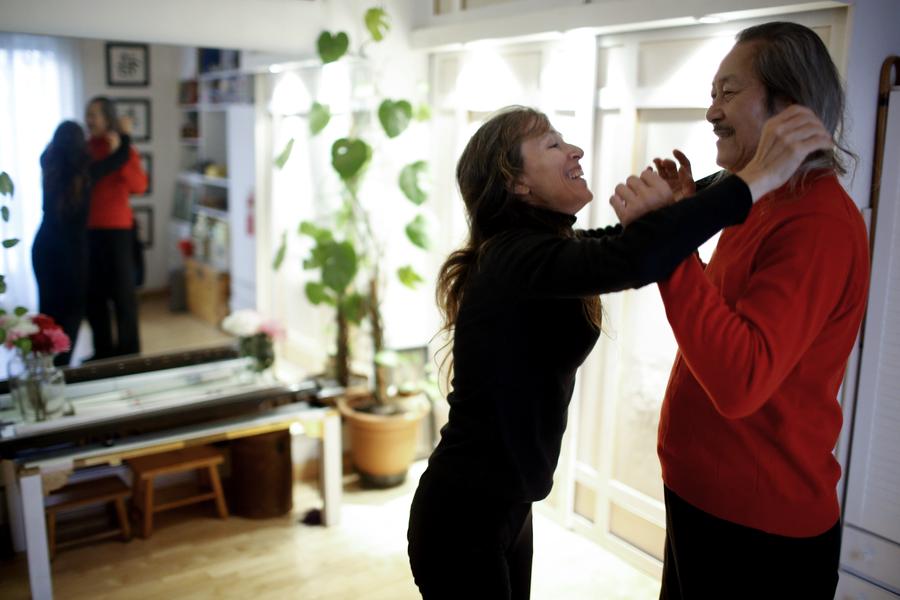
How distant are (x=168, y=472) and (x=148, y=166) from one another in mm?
1229

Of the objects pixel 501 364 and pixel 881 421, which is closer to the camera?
pixel 501 364

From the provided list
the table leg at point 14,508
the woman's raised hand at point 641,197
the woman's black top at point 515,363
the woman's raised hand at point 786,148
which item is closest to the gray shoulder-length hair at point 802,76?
the woman's raised hand at point 786,148

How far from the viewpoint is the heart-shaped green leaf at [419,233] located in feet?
11.3

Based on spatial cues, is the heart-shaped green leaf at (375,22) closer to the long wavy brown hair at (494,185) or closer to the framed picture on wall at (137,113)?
the framed picture on wall at (137,113)

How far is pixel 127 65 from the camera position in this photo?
10.00ft

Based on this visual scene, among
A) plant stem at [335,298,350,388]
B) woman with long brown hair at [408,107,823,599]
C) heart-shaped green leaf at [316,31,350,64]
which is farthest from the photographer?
plant stem at [335,298,350,388]

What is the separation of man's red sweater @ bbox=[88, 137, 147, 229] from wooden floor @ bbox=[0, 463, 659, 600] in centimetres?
125

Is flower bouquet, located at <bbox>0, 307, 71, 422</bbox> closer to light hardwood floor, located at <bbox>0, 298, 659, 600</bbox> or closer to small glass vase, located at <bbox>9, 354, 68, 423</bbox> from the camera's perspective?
small glass vase, located at <bbox>9, 354, 68, 423</bbox>

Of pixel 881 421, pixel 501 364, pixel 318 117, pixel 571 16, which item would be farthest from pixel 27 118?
pixel 881 421

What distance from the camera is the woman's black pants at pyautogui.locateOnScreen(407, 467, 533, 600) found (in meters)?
1.42

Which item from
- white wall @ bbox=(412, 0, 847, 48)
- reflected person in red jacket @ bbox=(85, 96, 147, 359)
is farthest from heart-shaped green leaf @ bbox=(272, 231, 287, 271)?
white wall @ bbox=(412, 0, 847, 48)

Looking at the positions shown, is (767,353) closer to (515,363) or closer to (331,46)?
(515,363)

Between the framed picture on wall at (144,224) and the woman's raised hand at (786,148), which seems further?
the framed picture on wall at (144,224)

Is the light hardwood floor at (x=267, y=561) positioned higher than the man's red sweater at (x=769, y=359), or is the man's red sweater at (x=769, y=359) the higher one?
the man's red sweater at (x=769, y=359)
